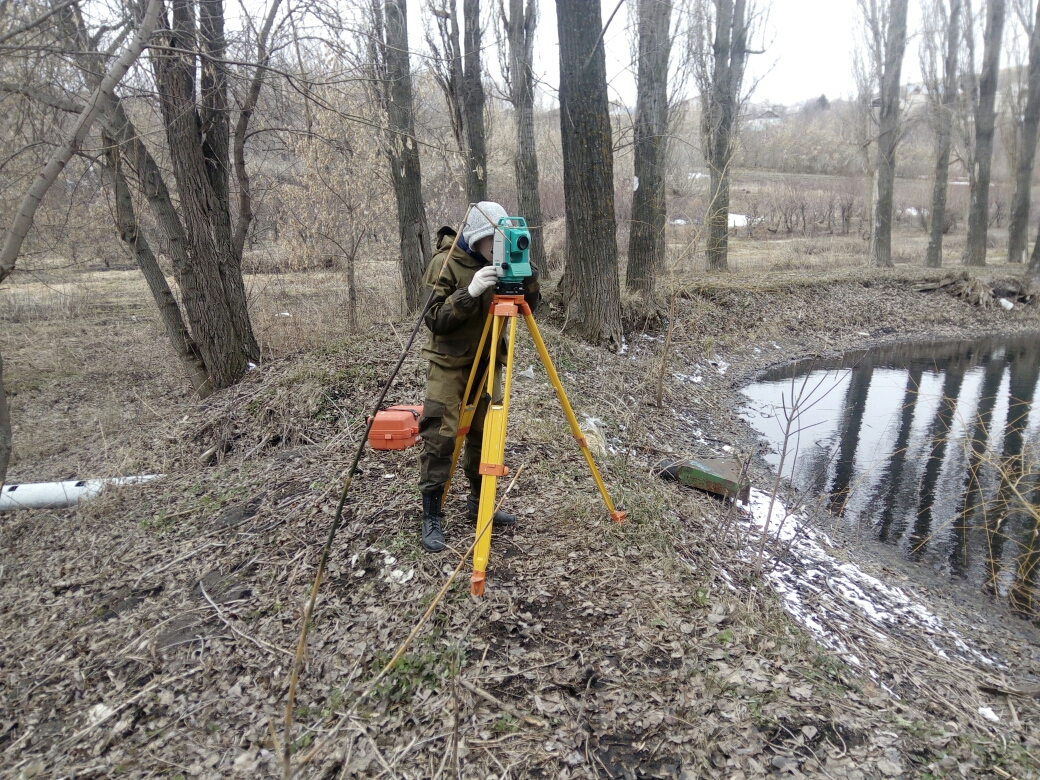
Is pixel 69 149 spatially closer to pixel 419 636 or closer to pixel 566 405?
pixel 566 405

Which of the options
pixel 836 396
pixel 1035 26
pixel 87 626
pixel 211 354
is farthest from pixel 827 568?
pixel 1035 26

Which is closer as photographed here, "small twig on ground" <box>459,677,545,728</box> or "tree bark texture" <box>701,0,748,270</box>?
"small twig on ground" <box>459,677,545,728</box>

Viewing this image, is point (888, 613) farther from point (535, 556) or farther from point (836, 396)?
point (836, 396)

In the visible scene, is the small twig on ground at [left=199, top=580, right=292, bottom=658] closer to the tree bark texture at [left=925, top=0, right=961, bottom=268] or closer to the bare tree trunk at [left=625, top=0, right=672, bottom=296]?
the bare tree trunk at [left=625, top=0, right=672, bottom=296]

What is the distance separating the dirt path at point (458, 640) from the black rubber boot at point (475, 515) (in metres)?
0.09

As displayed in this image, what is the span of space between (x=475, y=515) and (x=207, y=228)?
5.49 metres

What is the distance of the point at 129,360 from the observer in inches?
447

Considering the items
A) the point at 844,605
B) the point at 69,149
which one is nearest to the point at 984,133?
the point at 844,605

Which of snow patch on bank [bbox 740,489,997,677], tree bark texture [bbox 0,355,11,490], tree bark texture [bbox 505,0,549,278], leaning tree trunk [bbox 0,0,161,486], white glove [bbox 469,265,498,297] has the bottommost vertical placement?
snow patch on bank [bbox 740,489,997,677]

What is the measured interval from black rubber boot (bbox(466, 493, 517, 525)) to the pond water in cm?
180

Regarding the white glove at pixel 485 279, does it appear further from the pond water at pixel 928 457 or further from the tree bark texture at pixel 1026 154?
the tree bark texture at pixel 1026 154

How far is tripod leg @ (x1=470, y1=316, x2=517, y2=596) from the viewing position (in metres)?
3.17

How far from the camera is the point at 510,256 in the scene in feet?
10.2

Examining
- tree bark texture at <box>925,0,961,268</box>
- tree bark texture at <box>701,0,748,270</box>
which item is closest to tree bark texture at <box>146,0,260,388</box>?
tree bark texture at <box>701,0,748,270</box>
